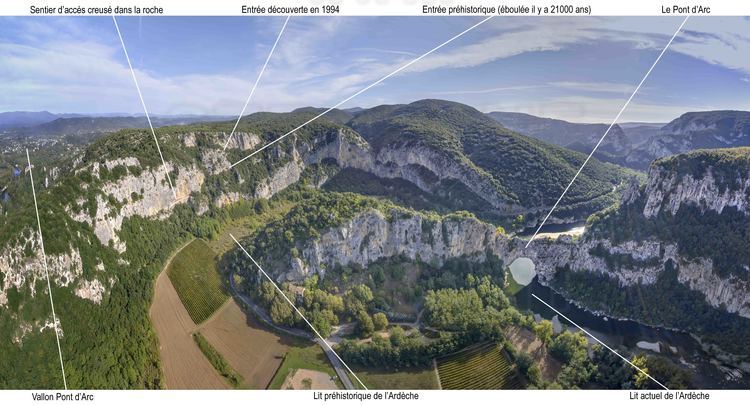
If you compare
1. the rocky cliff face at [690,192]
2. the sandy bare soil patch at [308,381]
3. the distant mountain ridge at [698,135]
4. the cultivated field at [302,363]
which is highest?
the distant mountain ridge at [698,135]

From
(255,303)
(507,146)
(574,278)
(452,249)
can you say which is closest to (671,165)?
(574,278)

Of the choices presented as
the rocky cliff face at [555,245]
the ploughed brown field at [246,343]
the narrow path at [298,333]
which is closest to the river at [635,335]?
the rocky cliff face at [555,245]

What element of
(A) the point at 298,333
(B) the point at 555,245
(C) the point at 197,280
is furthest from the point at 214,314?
(B) the point at 555,245

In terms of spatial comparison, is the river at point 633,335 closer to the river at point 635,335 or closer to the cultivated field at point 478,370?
the river at point 635,335

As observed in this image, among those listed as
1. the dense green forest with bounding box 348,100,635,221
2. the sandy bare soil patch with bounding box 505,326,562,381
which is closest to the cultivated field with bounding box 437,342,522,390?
the sandy bare soil patch with bounding box 505,326,562,381

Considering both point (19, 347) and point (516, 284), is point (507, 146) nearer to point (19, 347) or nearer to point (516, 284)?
point (516, 284)

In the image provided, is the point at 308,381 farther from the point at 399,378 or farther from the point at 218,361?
the point at 218,361
